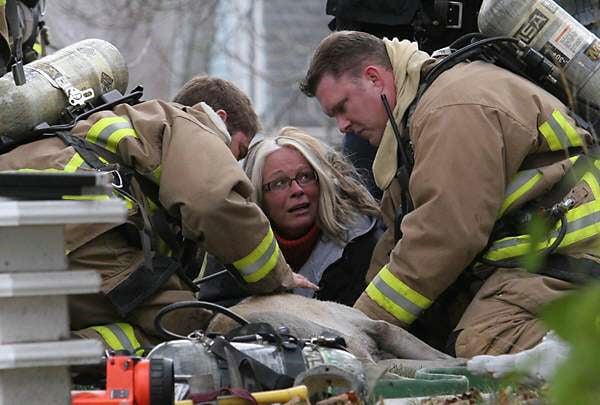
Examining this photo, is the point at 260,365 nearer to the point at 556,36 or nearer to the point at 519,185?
the point at 519,185

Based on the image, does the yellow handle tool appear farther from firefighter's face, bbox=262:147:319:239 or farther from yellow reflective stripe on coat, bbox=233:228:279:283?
firefighter's face, bbox=262:147:319:239

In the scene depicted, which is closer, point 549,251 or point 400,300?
point 549,251

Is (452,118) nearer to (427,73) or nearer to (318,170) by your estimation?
(427,73)

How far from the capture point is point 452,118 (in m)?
4.25

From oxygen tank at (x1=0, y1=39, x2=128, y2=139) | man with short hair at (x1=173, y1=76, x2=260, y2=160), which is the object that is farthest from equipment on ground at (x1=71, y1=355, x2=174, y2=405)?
man with short hair at (x1=173, y1=76, x2=260, y2=160)

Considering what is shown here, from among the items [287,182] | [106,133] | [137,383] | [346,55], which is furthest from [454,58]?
[137,383]

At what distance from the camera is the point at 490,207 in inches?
165

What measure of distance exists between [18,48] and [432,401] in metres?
2.03

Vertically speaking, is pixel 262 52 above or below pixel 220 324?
below

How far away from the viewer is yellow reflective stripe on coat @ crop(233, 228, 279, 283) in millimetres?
4250

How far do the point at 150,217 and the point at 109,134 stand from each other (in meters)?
0.33

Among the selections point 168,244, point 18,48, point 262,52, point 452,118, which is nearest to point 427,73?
point 452,118

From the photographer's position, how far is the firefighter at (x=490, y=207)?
418cm

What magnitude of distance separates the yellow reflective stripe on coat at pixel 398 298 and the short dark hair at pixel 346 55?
907 millimetres
